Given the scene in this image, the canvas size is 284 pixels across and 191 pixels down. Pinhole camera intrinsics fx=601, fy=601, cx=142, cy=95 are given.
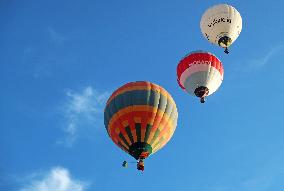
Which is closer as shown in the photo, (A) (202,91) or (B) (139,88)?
(B) (139,88)

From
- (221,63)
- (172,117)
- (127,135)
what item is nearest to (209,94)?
(221,63)

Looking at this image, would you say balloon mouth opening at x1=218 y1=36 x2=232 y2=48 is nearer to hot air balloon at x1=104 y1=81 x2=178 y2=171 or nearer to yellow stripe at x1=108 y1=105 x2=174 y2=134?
hot air balloon at x1=104 y1=81 x2=178 y2=171

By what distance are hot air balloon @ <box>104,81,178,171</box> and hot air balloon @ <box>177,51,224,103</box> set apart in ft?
11.1

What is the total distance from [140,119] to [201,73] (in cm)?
595

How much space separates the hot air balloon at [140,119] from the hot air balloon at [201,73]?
3.38 m

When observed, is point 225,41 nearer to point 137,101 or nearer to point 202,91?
point 202,91

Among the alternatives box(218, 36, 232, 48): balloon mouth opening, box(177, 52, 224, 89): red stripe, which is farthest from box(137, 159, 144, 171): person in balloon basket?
box(218, 36, 232, 48): balloon mouth opening

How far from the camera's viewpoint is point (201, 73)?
34.5 meters

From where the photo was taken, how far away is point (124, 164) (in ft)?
99.1

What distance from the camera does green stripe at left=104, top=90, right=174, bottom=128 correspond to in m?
30.8

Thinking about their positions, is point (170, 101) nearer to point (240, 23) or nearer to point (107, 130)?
point (107, 130)

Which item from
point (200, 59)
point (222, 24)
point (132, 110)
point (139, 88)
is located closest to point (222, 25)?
point (222, 24)

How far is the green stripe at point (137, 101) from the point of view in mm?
30797

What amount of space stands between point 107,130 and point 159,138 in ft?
9.27
